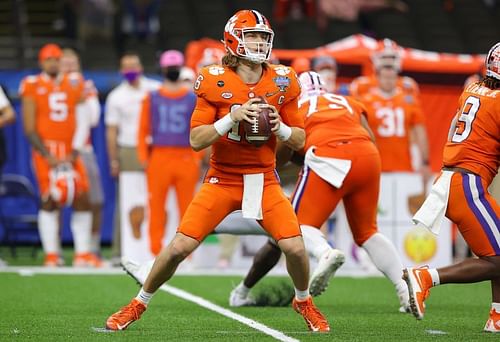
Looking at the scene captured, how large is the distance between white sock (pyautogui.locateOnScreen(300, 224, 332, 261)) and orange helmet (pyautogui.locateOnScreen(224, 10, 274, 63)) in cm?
169

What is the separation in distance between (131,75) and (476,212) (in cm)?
628

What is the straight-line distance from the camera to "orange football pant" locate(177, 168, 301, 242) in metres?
6.91

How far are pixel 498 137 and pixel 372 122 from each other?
187 inches

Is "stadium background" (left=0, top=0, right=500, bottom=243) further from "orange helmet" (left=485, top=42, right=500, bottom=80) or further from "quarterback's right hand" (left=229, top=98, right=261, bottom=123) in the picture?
"quarterback's right hand" (left=229, top=98, right=261, bottom=123)

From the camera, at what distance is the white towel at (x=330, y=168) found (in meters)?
8.23

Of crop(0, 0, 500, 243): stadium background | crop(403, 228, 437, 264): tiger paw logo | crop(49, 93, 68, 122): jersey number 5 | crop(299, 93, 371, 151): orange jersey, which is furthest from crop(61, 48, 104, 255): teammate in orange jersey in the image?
crop(299, 93, 371, 151): orange jersey

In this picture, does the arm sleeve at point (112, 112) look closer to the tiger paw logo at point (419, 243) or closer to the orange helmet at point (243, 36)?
the tiger paw logo at point (419, 243)

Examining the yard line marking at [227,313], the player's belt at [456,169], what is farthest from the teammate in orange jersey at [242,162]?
the player's belt at [456,169]

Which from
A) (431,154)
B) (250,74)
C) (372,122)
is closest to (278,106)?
(250,74)

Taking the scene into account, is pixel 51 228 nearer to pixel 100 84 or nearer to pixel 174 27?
pixel 100 84

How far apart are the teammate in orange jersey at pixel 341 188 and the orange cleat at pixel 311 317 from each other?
1035 mm

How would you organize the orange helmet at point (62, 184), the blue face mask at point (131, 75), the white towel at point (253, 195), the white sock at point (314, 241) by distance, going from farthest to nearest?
the blue face mask at point (131, 75), the orange helmet at point (62, 184), the white sock at point (314, 241), the white towel at point (253, 195)

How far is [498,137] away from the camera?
7.20 metres

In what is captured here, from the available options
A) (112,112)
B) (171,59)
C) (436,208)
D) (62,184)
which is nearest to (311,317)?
(436,208)
